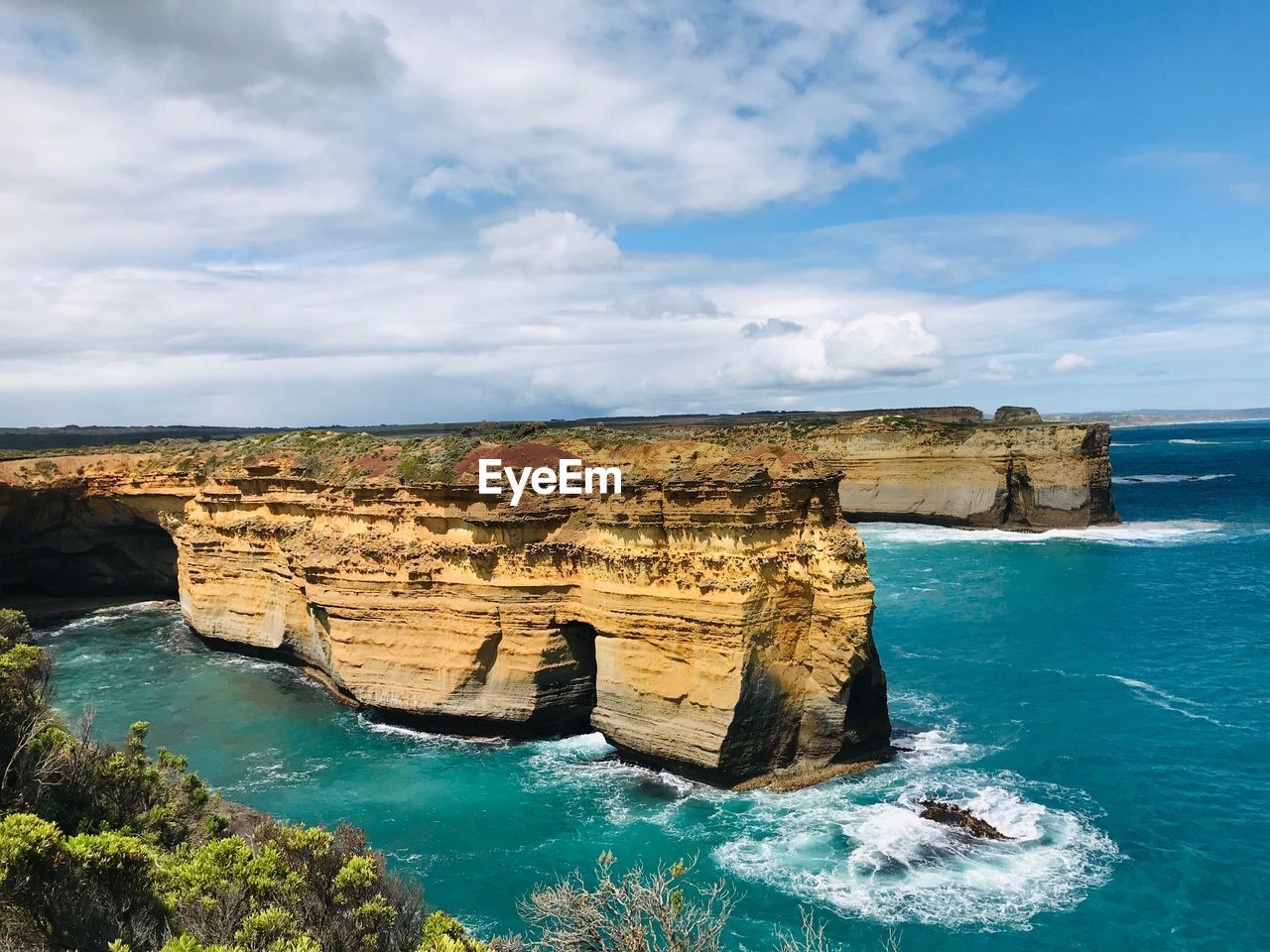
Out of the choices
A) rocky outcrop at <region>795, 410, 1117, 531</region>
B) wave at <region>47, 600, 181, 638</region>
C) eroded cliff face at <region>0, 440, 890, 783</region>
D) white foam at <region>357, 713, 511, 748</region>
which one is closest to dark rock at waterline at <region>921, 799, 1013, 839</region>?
eroded cliff face at <region>0, 440, 890, 783</region>

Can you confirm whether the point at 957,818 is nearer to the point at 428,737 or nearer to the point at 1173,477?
the point at 428,737

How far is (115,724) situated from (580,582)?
682 inches

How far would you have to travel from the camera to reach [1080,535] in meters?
61.7

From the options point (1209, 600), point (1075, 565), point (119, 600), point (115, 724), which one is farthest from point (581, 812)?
point (1075, 565)

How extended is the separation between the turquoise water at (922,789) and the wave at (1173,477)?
251 feet

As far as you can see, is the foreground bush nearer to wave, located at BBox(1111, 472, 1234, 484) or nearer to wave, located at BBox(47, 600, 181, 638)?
wave, located at BBox(47, 600, 181, 638)

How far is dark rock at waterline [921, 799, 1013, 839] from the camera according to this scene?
18750 mm

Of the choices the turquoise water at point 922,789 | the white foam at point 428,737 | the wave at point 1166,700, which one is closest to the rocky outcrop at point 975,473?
the turquoise water at point 922,789

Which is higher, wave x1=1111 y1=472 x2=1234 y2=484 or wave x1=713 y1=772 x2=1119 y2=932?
wave x1=1111 y1=472 x2=1234 y2=484

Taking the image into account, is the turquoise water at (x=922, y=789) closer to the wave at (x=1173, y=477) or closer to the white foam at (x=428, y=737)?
the white foam at (x=428, y=737)

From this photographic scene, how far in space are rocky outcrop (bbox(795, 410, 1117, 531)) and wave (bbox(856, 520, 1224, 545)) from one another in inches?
75.8

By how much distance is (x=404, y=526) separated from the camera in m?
27.7

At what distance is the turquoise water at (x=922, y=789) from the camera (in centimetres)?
Result: 1648

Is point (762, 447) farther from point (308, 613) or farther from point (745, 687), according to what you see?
point (308, 613)
